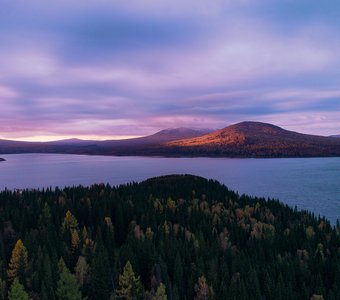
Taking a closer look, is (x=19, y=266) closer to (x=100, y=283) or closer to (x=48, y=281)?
(x=48, y=281)

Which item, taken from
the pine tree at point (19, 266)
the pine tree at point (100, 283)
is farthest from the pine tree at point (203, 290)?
the pine tree at point (19, 266)

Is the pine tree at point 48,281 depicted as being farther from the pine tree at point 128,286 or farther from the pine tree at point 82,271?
the pine tree at point 128,286

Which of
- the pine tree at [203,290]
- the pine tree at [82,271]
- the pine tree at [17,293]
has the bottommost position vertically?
the pine tree at [203,290]

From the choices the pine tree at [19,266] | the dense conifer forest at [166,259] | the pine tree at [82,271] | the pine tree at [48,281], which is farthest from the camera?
the pine tree at [19,266]

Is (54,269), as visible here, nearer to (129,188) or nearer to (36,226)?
(36,226)

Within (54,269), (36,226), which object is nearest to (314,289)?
(54,269)

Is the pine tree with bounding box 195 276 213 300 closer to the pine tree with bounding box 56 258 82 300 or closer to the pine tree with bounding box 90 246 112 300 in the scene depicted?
the pine tree with bounding box 90 246 112 300
